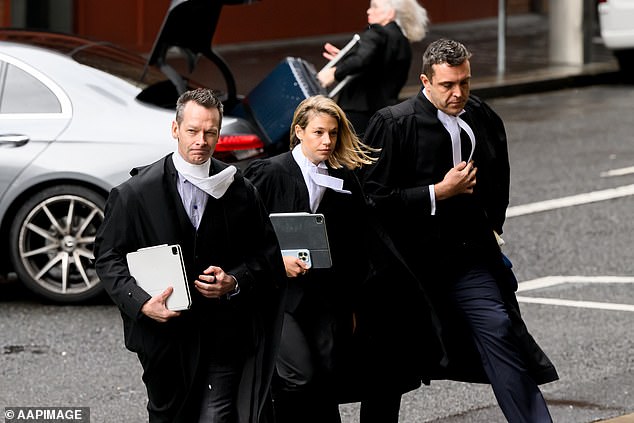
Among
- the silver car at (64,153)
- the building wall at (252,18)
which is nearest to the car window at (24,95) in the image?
the silver car at (64,153)

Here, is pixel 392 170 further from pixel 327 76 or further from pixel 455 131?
pixel 327 76

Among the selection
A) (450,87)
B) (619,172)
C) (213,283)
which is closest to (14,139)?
(450,87)

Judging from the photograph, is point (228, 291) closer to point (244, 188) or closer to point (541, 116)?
point (244, 188)

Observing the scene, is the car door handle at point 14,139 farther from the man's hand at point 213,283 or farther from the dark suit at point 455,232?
the man's hand at point 213,283

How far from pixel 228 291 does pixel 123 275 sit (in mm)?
372

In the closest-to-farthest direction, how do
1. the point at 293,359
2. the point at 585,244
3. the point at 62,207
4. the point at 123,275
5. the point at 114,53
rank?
the point at 123,275
the point at 293,359
the point at 62,207
the point at 114,53
the point at 585,244

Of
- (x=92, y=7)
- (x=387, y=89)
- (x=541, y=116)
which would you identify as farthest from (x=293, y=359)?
(x=92, y=7)

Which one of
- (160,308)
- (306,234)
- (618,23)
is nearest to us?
(160,308)

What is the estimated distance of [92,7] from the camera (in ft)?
66.2

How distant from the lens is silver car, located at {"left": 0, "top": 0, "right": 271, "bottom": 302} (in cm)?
932

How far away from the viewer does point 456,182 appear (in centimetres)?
621

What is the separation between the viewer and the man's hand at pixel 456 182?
20.4 feet

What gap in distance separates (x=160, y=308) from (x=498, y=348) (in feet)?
5.65

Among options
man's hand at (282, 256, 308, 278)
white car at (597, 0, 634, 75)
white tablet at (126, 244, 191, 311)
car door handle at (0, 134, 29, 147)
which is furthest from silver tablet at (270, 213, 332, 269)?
white car at (597, 0, 634, 75)
